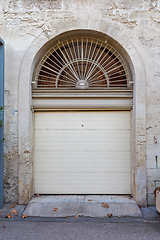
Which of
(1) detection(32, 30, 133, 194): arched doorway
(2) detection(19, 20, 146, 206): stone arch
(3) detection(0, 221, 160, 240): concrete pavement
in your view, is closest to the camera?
(3) detection(0, 221, 160, 240): concrete pavement

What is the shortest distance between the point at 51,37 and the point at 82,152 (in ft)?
10.2

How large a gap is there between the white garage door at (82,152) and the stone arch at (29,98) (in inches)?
13.8

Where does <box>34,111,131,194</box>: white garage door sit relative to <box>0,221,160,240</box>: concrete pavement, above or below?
above

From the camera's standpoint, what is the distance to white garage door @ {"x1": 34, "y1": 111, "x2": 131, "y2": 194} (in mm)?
4512

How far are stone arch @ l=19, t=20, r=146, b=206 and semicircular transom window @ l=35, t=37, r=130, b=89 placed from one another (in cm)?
34

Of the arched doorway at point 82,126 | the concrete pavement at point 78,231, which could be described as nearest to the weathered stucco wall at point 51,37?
the arched doorway at point 82,126

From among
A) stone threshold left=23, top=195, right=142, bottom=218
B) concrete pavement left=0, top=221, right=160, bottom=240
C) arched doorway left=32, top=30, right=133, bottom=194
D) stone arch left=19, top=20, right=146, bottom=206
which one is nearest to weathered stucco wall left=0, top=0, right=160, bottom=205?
stone arch left=19, top=20, right=146, bottom=206

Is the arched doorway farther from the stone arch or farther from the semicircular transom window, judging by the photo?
the stone arch

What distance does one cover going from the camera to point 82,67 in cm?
454

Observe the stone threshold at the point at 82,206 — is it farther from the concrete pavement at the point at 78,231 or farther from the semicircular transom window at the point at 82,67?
the semicircular transom window at the point at 82,67

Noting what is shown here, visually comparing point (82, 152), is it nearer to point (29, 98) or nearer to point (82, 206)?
point (82, 206)

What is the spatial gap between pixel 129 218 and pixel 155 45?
4.20 m

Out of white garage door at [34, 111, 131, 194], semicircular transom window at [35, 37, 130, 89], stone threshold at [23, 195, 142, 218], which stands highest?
semicircular transom window at [35, 37, 130, 89]

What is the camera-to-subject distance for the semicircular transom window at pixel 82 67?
4.52 metres
